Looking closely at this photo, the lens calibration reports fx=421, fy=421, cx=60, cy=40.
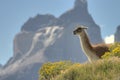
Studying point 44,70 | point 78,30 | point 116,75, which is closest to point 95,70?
point 116,75

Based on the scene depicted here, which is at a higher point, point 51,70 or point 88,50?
point 51,70

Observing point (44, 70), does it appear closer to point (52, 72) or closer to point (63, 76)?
point (52, 72)

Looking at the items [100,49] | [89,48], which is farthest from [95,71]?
[100,49]

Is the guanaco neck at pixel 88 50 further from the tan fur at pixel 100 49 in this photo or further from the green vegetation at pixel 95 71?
the green vegetation at pixel 95 71

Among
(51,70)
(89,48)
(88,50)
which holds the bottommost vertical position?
(88,50)

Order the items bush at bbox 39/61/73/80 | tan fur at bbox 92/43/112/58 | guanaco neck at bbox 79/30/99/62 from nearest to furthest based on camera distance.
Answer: guanaco neck at bbox 79/30/99/62 → tan fur at bbox 92/43/112/58 → bush at bbox 39/61/73/80

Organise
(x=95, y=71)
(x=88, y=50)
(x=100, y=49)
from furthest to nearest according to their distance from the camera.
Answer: (x=100, y=49)
(x=88, y=50)
(x=95, y=71)

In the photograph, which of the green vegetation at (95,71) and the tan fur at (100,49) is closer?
the green vegetation at (95,71)

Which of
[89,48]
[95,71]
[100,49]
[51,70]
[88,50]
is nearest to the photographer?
[95,71]

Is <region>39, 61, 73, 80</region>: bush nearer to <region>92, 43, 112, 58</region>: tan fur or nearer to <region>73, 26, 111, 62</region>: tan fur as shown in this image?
<region>92, 43, 112, 58</region>: tan fur

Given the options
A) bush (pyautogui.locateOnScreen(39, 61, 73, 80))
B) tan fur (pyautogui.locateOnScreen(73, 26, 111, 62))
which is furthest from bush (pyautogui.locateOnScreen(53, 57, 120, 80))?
bush (pyautogui.locateOnScreen(39, 61, 73, 80))

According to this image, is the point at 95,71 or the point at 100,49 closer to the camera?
the point at 95,71

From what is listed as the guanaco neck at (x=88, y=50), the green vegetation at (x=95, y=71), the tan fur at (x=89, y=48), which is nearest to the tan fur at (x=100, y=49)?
the tan fur at (x=89, y=48)

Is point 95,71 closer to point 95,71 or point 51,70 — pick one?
point 95,71
